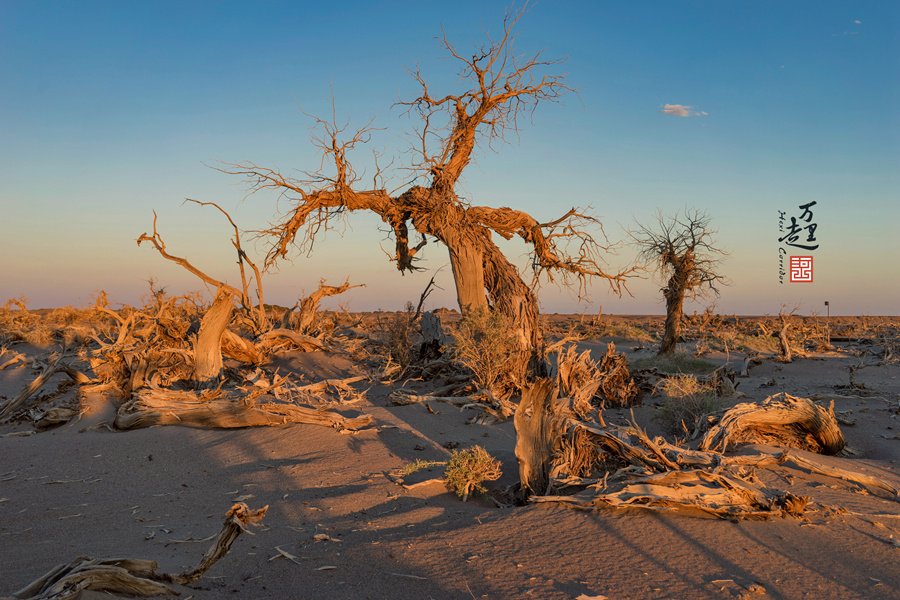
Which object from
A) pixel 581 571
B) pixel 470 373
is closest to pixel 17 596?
pixel 581 571

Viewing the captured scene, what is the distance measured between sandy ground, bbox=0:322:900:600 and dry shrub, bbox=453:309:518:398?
2.38 metres

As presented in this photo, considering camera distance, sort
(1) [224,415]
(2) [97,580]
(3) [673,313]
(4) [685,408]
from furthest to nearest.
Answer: (3) [673,313] < (4) [685,408] < (1) [224,415] < (2) [97,580]

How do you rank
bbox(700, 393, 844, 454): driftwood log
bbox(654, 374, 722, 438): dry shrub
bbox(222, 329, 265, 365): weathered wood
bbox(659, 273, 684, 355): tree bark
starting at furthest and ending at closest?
1. bbox(659, 273, 684, 355): tree bark
2. bbox(222, 329, 265, 365): weathered wood
3. bbox(654, 374, 722, 438): dry shrub
4. bbox(700, 393, 844, 454): driftwood log

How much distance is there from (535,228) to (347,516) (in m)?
7.77

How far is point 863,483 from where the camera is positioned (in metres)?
5.23

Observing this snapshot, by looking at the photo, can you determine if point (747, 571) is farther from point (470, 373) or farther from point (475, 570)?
point (470, 373)

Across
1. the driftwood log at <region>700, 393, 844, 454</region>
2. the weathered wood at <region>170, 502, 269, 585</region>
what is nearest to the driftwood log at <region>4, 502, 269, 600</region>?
the weathered wood at <region>170, 502, 269, 585</region>

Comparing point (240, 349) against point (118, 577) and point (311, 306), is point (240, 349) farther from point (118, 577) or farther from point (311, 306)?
point (118, 577)

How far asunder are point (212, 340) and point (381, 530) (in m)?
6.40

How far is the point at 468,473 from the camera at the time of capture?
5.19 meters

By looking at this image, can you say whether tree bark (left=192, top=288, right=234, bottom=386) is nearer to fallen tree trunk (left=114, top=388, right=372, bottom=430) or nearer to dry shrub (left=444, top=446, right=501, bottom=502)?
fallen tree trunk (left=114, top=388, right=372, bottom=430)

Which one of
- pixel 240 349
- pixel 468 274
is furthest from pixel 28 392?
pixel 468 274

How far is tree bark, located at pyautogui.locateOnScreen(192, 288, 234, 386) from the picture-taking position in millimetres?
9234

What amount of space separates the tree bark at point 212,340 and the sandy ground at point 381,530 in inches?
99.8
